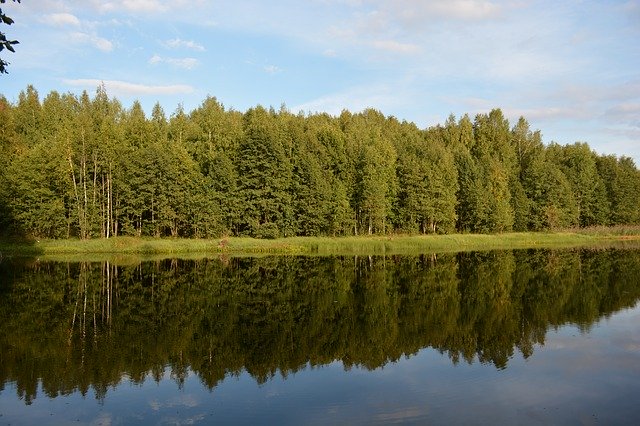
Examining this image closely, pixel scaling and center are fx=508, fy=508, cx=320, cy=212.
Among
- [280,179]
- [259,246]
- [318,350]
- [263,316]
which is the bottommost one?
[318,350]

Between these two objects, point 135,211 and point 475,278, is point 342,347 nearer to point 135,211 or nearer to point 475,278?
point 475,278

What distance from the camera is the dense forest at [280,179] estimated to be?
2344 inches

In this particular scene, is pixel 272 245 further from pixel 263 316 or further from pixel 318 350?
pixel 318 350

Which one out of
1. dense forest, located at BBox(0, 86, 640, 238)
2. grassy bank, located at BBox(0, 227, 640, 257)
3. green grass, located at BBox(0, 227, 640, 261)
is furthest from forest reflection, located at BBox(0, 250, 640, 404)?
dense forest, located at BBox(0, 86, 640, 238)

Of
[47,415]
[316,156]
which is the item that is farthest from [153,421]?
[316,156]

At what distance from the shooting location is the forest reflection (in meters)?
16.2

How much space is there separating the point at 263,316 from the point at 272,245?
3397 cm

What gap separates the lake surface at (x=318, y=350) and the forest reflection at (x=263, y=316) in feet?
0.35

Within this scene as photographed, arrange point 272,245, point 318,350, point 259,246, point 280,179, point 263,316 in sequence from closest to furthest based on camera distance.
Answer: point 318,350 < point 263,316 < point 259,246 < point 272,245 < point 280,179

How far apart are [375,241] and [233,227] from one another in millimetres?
18613

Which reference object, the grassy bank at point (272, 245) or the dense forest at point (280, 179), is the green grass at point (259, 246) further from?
the dense forest at point (280, 179)

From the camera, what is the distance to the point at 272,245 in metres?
56.8

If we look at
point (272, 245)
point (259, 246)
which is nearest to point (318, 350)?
point (259, 246)

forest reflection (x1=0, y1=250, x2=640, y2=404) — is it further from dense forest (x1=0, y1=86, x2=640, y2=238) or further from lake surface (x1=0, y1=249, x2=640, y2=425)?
dense forest (x1=0, y1=86, x2=640, y2=238)
